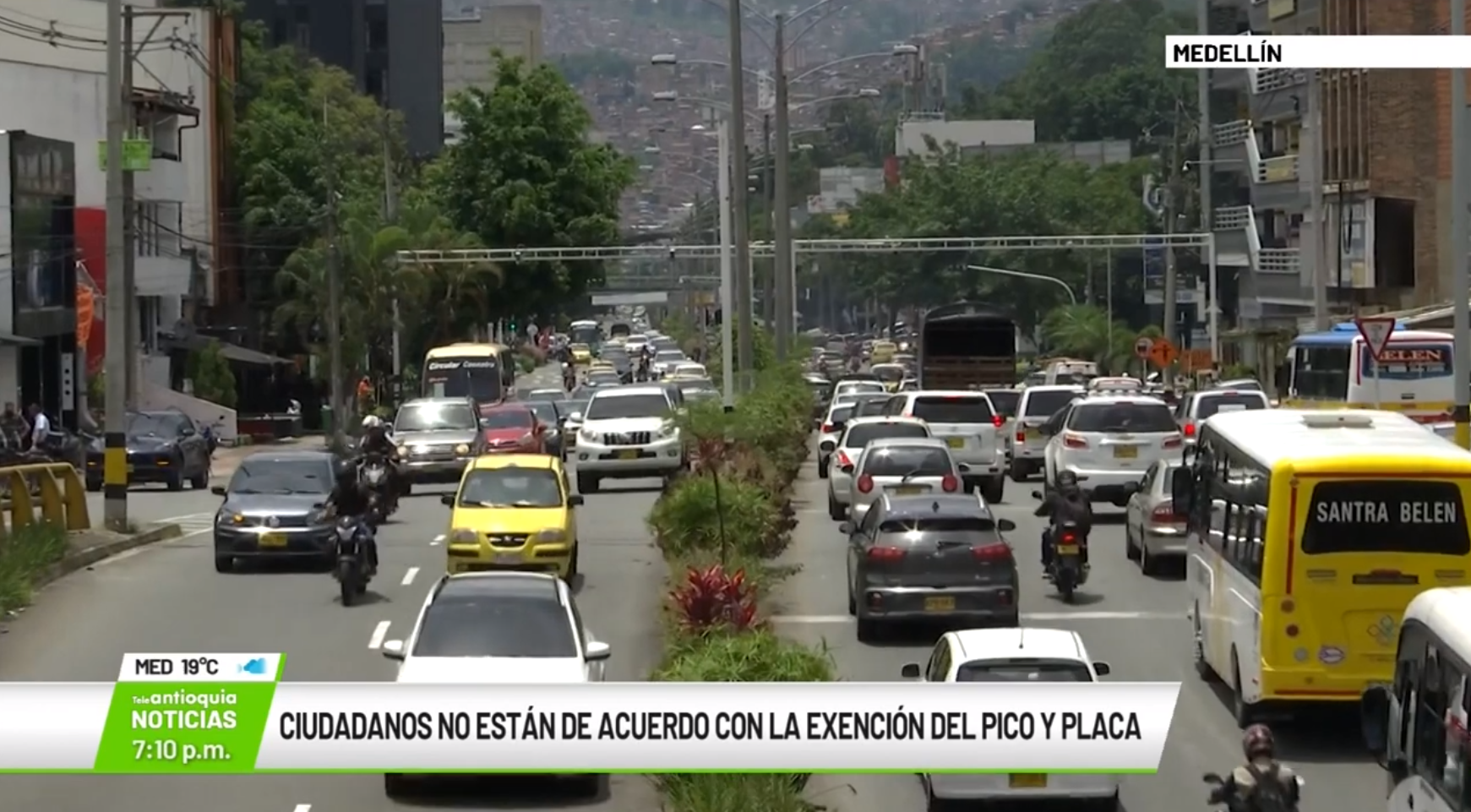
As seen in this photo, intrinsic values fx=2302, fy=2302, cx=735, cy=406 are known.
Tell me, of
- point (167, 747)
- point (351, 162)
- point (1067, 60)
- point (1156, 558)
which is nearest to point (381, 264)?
point (351, 162)

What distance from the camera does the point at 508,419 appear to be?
45.1m

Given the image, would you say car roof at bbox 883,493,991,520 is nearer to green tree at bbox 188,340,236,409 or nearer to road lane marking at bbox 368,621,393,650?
road lane marking at bbox 368,621,393,650

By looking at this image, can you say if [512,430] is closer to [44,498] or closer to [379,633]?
[44,498]

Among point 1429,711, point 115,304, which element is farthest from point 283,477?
point 1429,711

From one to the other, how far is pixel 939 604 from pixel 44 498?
44.8 ft

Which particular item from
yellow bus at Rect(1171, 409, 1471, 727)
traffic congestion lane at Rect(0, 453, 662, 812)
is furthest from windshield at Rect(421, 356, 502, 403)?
yellow bus at Rect(1171, 409, 1471, 727)

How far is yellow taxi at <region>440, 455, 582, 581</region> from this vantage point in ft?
88.7

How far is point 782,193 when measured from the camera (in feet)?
173

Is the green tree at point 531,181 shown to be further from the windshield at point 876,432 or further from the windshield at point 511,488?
the windshield at point 511,488

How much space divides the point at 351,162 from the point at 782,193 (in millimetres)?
42074

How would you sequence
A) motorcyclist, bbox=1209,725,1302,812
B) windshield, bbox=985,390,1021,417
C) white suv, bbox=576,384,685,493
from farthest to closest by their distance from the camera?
1. windshield, bbox=985,390,1021,417
2. white suv, bbox=576,384,685,493
3. motorcyclist, bbox=1209,725,1302,812

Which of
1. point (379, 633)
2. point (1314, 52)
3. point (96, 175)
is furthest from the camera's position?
point (96, 175)

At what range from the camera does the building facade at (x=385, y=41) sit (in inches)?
5217

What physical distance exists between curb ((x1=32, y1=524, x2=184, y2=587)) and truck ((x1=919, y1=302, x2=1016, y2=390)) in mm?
27096
